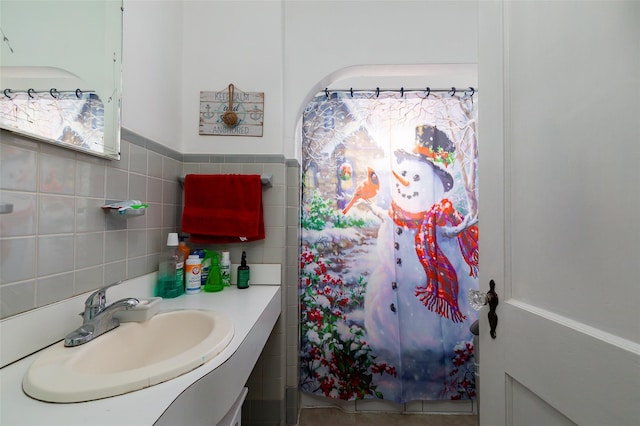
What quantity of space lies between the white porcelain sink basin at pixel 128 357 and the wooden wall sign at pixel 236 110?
915 millimetres

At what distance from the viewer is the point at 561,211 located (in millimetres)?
568

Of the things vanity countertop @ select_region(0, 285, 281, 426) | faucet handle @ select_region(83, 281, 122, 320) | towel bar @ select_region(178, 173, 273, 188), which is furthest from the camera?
towel bar @ select_region(178, 173, 273, 188)

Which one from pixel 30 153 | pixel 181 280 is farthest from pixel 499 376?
pixel 30 153

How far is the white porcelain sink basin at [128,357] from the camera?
483 mm

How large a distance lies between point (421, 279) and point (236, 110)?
144 cm

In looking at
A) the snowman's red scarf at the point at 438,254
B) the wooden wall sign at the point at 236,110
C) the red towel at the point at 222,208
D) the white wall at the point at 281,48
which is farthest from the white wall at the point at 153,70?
the snowman's red scarf at the point at 438,254

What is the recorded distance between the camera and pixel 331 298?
1.69m

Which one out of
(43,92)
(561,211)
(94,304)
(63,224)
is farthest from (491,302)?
(43,92)

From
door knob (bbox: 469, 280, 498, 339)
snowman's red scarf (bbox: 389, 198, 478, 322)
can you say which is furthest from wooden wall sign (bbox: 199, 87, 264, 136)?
door knob (bbox: 469, 280, 498, 339)

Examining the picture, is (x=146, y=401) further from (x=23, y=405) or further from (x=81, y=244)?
(x=81, y=244)

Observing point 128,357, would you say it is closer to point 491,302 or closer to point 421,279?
point 491,302

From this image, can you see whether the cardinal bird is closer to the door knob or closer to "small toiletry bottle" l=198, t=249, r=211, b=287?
"small toiletry bottle" l=198, t=249, r=211, b=287

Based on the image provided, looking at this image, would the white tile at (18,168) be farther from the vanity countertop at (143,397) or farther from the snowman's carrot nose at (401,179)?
the snowman's carrot nose at (401,179)

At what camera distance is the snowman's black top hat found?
1.66m
